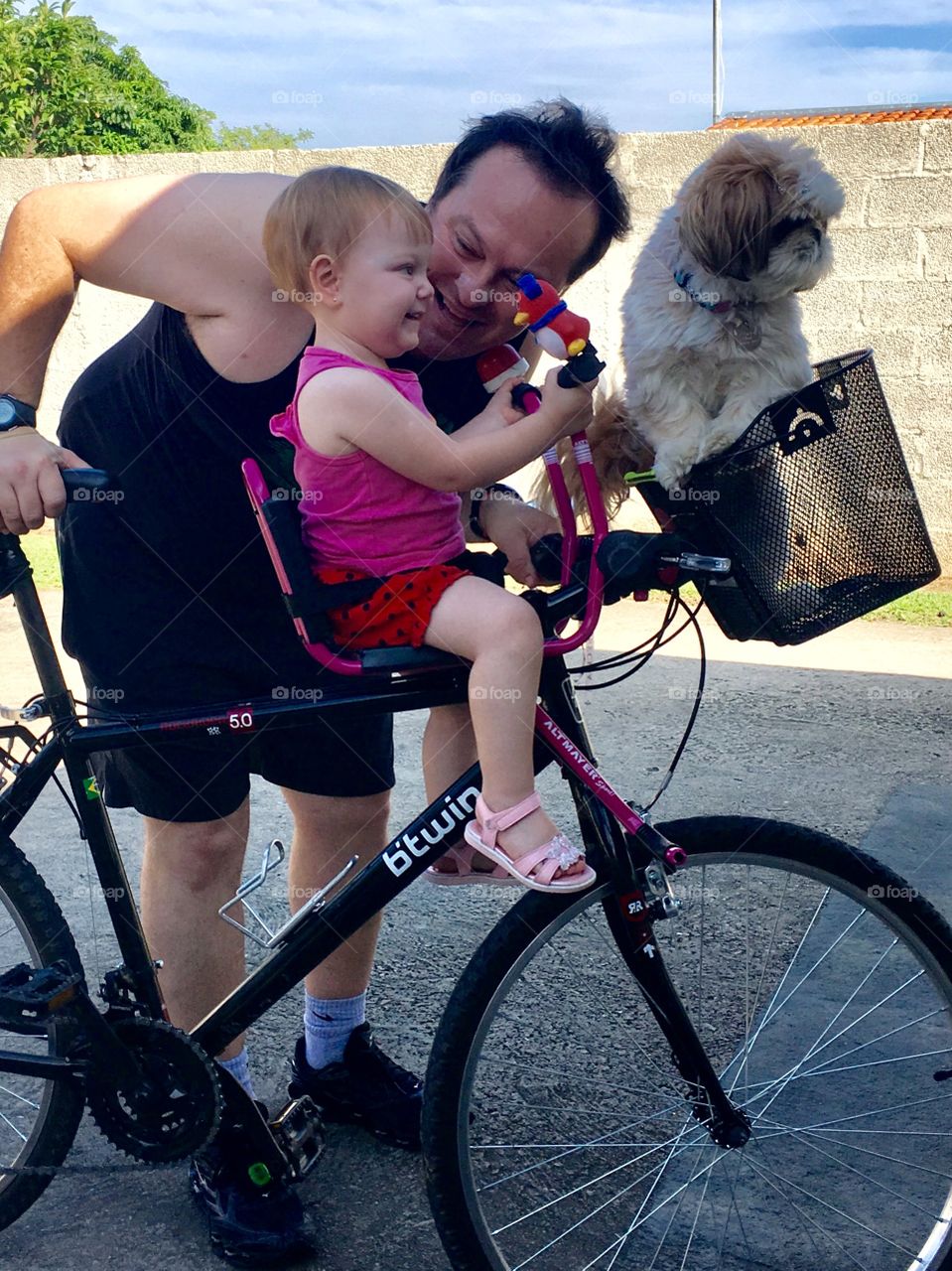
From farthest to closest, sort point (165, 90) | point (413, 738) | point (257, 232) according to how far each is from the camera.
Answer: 1. point (165, 90)
2. point (413, 738)
3. point (257, 232)

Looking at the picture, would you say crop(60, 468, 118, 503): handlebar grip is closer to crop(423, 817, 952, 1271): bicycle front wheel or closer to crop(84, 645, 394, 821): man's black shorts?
crop(84, 645, 394, 821): man's black shorts

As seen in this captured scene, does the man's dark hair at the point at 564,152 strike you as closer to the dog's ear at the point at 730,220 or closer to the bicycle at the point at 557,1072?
the dog's ear at the point at 730,220

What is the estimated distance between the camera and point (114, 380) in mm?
2117


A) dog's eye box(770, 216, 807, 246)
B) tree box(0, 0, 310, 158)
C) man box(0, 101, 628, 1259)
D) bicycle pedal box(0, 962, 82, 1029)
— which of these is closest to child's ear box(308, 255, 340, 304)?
man box(0, 101, 628, 1259)

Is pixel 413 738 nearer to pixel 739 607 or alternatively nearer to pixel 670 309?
pixel 670 309

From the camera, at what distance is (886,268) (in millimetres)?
6211

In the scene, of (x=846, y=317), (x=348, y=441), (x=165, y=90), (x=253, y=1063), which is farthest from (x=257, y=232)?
(x=165, y=90)

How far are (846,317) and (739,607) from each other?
16.8 ft

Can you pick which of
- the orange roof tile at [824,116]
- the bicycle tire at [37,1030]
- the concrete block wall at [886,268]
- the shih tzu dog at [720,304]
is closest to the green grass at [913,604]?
the concrete block wall at [886,268]

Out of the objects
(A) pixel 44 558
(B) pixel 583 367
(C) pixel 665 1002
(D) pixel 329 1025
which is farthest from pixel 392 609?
(A) pixel 44 558

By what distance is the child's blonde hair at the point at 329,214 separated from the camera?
5.68 ft

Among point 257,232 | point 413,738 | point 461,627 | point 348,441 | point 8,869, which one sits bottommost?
point 413,738

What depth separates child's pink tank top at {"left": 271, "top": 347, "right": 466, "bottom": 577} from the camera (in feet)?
5.81

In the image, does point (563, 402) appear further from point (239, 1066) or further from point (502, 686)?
point (239, 1066)
